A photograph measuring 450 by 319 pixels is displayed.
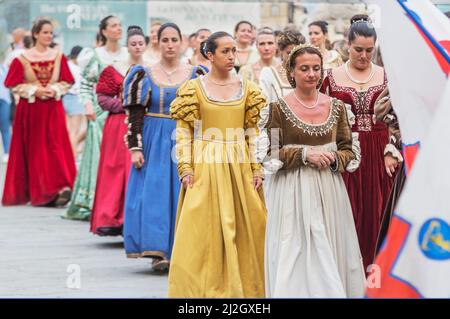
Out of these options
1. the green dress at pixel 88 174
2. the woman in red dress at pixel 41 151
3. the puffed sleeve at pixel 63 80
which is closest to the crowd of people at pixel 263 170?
the green dress at pixel 88 174

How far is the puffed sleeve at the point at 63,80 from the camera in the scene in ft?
44.2

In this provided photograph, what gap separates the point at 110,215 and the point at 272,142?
12.7 feet

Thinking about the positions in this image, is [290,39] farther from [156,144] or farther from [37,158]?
[37,158]

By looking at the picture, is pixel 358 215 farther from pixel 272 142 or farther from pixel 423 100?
pixel 423 100

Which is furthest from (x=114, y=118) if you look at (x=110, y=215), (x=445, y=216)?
(x=445, y=216)

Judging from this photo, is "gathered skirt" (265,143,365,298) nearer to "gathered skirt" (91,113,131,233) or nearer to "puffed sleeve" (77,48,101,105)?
"gathered skirt" (91,113,131,233)

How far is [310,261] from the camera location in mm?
6746

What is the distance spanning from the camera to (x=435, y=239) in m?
4.73

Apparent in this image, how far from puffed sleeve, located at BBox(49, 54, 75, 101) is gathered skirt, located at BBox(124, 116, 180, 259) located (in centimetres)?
452

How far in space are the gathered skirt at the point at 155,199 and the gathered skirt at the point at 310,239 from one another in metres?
1.98

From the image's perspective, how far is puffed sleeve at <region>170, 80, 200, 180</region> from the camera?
743 centimetres

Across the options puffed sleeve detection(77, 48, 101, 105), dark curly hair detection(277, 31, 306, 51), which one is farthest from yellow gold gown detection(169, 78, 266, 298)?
puffed sleeve detection(77, 48, 101, 105)

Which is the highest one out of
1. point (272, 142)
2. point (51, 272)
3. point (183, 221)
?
point (272, 142)

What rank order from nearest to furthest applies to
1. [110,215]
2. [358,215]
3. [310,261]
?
[310,261], [358,215], [110,215]
